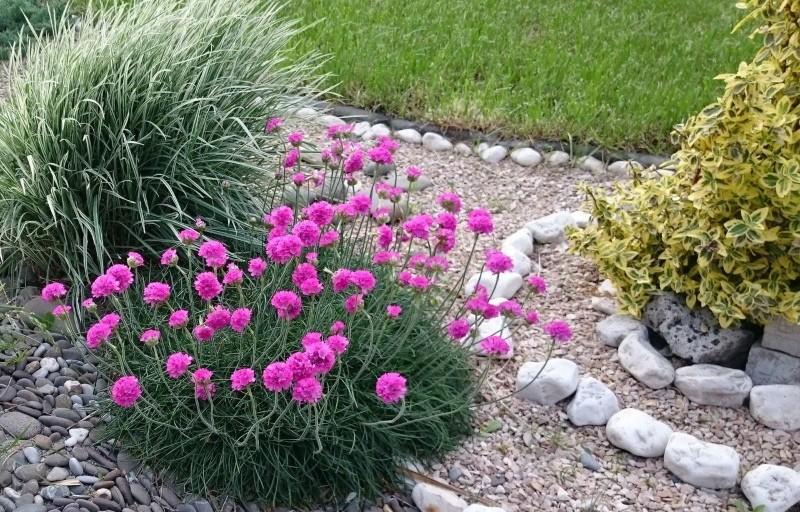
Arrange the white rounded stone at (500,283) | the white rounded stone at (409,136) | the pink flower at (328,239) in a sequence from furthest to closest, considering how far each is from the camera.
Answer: the white rounded stone at (409,136), the white rounded stone at (500,283), the pink flower at (328,239)

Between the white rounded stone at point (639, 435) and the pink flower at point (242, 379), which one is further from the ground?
the pink flower at point (242, 379)

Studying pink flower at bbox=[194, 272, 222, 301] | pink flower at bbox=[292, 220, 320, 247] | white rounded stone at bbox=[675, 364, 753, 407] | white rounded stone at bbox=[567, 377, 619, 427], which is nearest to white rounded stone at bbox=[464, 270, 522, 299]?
white rounded stone at bbox=[567, 377, 619, 427]

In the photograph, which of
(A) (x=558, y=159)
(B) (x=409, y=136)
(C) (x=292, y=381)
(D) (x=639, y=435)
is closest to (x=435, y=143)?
(B) (x=409, y=136)

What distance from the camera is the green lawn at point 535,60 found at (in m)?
4.61

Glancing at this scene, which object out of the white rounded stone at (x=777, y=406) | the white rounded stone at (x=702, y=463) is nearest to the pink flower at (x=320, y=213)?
the white rounded stone at (x=702, y=463)

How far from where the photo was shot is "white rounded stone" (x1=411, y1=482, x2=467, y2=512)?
95.9 inches

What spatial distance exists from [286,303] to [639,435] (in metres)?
1.34

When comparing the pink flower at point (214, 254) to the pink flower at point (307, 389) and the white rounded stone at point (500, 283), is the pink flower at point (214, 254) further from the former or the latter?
the white rounded stone at point (500, 283)

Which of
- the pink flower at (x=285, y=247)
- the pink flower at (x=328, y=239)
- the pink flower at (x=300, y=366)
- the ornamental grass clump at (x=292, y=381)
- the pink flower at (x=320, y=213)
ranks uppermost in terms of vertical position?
the pink flower at (x=320, y=213)

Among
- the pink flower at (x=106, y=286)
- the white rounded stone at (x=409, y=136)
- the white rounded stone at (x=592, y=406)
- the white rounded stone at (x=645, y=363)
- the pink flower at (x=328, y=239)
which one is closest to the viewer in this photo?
the pink flower at (x=106, y=286)

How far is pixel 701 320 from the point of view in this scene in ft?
10.1

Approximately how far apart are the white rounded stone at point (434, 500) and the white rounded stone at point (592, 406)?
61 cm

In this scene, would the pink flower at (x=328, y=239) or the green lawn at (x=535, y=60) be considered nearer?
the pink flower at (x=328, y=239)

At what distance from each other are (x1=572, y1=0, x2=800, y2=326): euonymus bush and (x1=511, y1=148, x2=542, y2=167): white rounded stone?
126cm
